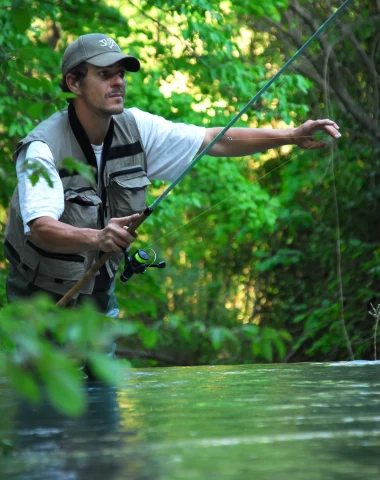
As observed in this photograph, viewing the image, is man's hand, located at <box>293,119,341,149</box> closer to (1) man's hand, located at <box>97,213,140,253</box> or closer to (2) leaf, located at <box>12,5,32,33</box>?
(1) man's hand, located at <box>97,213,140,253</box>

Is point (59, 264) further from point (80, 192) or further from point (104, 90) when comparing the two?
point (104, 90)

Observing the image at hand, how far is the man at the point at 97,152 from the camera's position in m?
3.41

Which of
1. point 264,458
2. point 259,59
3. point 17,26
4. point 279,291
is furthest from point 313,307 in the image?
point 264,458

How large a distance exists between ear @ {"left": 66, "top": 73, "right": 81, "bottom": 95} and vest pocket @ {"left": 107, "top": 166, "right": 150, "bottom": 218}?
32 centimetres

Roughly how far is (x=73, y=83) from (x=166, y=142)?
367 mm

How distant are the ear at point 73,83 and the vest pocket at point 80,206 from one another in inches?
14.8

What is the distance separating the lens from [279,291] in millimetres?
10016

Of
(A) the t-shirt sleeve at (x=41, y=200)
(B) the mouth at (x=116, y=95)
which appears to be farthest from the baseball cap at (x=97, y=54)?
(A) the t-shirt sleeve at (x=41, y=200)

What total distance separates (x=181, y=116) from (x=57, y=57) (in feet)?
4.12

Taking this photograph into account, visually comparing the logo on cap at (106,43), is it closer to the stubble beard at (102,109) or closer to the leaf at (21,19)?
the stubble beard at (102,109)

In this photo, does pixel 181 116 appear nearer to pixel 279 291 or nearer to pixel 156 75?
pixel 156 75

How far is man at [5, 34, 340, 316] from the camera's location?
11.2 ft

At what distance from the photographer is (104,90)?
351 cm

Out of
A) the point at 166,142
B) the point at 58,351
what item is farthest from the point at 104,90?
the point at 58,351
